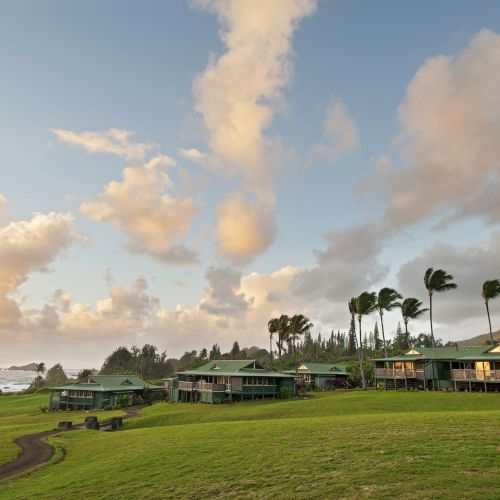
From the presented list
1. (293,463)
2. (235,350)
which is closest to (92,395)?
(293,463)

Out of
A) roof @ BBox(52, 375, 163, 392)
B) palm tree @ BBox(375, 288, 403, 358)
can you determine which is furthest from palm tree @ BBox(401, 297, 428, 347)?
roof @ BBox(52, 375, 163, 392)

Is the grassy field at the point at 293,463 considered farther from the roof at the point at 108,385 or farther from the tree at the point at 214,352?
the tree at the point at 214,352

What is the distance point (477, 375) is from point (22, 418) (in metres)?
67.8

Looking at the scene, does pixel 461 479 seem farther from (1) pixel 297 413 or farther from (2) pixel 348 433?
(1) pixel 297 413

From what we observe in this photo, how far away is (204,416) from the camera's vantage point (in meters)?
47.7

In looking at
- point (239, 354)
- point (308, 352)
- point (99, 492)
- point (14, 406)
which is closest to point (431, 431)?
point (99, 492)

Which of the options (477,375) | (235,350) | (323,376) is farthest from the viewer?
(235,350)

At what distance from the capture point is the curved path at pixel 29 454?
88.5 ft

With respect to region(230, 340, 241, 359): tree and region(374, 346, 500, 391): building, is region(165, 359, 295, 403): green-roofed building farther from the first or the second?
region(230, 340, 241, 359): tree

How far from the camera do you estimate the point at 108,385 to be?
79.2 metres

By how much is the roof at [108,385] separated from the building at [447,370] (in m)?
45.6

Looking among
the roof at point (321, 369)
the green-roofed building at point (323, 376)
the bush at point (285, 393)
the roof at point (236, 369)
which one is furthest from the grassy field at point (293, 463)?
the roof at point (321, 369)

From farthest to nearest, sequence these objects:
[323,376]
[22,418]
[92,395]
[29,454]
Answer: [323,376]
[92,395]
[22,418]
[29,454]

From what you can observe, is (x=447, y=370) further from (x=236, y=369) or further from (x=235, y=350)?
(x=235, y=350)
